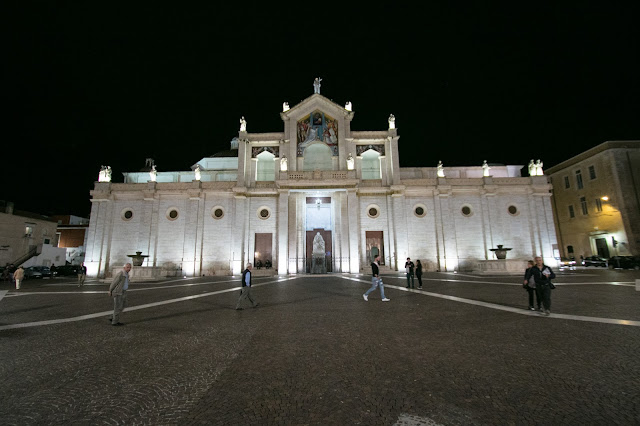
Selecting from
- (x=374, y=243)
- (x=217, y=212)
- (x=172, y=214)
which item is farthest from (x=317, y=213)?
(x=172, y=214)

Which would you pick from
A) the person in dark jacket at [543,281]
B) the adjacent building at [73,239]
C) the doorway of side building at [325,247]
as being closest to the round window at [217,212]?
the doorway of side building at [325,247]

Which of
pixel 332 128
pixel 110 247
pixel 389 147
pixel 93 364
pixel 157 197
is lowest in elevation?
pixel 93 364

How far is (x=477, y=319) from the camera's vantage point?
696 cm

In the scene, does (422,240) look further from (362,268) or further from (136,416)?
(136,416)

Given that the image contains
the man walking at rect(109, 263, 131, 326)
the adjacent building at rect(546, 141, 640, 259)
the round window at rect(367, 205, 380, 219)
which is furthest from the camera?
the round window at rect(367, 205, 380, 219)

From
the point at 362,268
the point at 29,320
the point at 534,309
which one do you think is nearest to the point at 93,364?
the point at 29,320

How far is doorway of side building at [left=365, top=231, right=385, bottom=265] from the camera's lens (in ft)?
96.7

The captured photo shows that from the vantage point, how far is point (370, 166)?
33.7 m

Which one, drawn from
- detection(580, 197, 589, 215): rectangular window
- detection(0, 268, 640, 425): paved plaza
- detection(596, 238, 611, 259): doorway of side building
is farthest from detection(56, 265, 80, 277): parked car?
detection(580, 197, 589, 215): rectangular window

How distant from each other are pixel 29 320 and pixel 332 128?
1148 inches

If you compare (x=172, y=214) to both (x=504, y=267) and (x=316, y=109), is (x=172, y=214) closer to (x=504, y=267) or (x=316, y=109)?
(x=316, y=109)

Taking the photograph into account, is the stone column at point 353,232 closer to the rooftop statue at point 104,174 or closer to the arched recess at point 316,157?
the arched recess at point 316,157

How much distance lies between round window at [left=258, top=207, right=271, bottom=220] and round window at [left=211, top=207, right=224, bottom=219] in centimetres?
407

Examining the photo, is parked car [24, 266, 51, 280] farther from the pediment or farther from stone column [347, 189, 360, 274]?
stone column [347, 189, 360, 274]
